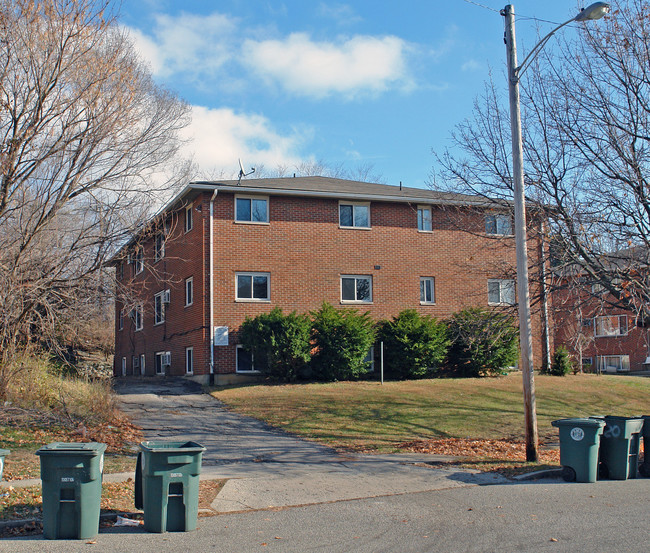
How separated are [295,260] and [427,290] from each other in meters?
5.62

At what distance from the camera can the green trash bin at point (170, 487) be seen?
24.5ft

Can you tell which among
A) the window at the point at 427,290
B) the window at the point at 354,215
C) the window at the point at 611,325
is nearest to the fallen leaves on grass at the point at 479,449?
the window at the point at 611,325

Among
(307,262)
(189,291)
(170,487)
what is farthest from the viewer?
(189,291)

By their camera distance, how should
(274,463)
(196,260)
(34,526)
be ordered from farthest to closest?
(196,260) → (274,463) → (34,526)

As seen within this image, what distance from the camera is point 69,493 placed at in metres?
7.27

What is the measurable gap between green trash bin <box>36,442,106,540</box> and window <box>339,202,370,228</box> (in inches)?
748

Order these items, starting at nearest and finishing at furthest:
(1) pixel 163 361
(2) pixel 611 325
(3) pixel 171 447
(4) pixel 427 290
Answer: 1. (3) pixel 171 447
2. (2) pixel 611 325
3. (4) pixel 427 290
4. (1) pixel 163 361

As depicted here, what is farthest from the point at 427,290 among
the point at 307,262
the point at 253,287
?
the point at 253,287

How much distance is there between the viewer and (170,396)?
2044 centimetres

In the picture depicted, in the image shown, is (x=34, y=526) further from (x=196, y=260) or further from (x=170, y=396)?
(x=196, y=260)

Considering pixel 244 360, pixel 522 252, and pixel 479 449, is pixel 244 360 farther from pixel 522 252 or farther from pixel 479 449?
pixel 522 252

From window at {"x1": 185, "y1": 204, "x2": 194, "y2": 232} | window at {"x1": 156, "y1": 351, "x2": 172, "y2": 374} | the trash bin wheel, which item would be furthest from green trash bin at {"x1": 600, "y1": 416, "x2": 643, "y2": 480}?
window at {"x1": 156, "y1": 351, "x2": 172, "y2": 374}

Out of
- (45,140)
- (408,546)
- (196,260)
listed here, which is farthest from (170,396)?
(408,546)

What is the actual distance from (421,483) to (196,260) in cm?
1550
